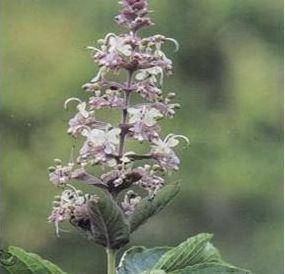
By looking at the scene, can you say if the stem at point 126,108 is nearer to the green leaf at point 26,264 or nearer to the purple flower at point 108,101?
the purple flower at point 108,101

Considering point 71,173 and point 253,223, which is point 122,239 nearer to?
point 71,173

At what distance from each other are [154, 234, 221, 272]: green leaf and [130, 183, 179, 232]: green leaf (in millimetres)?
37

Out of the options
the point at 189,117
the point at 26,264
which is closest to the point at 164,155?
the point at 26,264

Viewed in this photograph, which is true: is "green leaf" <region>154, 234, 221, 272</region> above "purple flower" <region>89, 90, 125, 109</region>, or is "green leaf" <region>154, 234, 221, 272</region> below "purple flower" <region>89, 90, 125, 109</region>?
below

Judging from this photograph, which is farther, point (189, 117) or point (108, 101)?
point (189, 117)

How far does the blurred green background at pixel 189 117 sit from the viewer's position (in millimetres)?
1078

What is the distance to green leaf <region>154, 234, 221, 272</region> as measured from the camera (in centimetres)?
76

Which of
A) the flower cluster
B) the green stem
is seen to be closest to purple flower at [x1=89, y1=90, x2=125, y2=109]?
the flower cluster

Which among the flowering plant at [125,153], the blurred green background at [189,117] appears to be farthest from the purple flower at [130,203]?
the blurred green background at [189,117]

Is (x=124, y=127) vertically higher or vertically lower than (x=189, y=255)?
higher

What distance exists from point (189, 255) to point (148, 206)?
6cm

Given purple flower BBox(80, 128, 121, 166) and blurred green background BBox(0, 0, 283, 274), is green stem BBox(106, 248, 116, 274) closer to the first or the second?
purple flower BBox(80, 128, 121, 166)

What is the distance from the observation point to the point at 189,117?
1120 millimetres

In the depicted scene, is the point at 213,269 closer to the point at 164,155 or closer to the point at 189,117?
the point at 164,155
